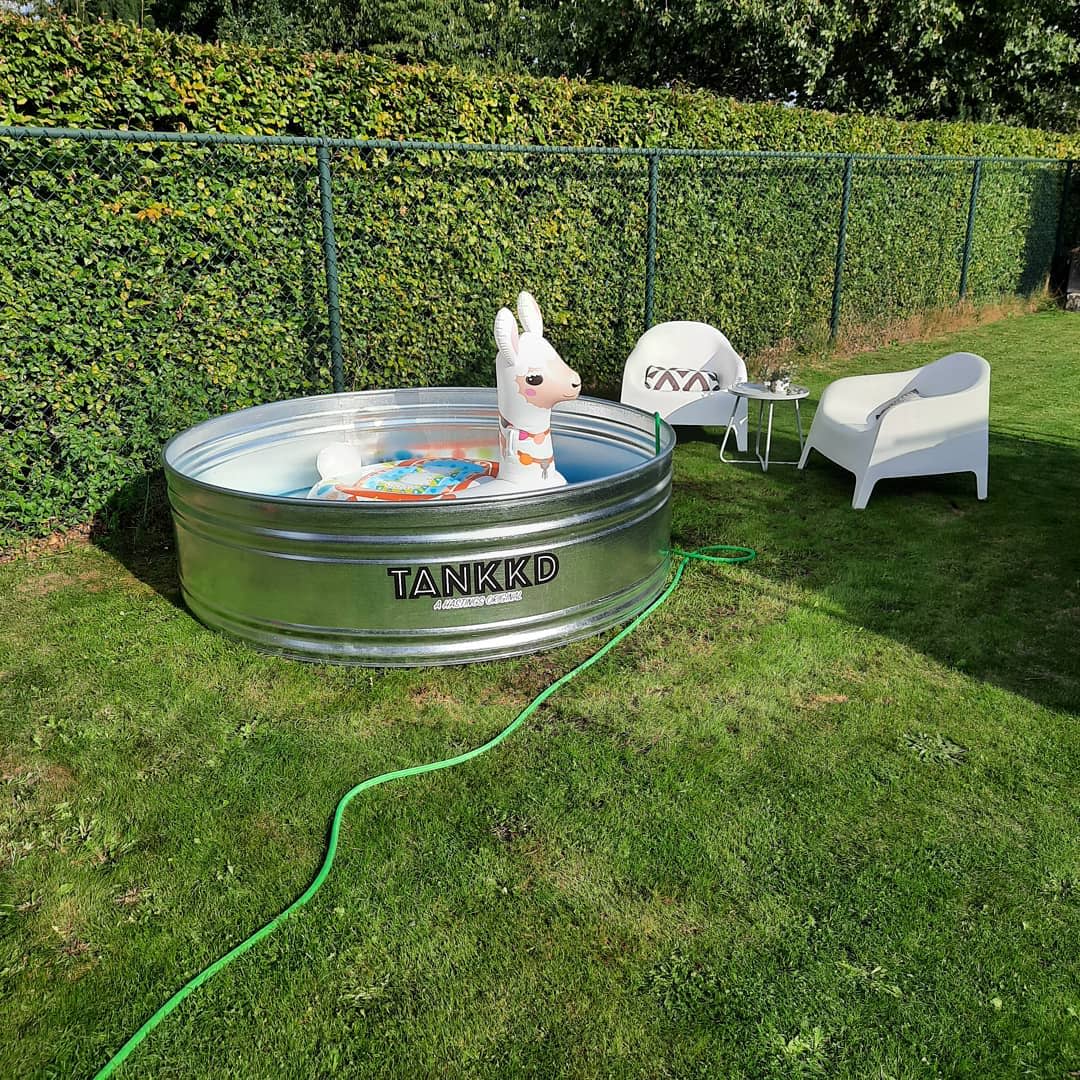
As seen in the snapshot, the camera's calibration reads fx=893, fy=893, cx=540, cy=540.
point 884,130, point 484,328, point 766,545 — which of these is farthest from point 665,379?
point 884,130

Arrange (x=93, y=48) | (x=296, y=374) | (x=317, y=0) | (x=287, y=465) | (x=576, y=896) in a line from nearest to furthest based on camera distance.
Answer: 1. (x=576, y=896)
2. (x=93, y=48)
3. (x=287, y=465)
4. (x=296, y=374)
5. (x=317, y=0)

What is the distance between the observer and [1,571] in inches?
208

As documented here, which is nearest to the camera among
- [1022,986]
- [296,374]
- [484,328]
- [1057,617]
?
[1022,986]

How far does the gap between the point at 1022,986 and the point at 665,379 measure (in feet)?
19.6

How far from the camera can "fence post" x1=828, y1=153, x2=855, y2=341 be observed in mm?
11500

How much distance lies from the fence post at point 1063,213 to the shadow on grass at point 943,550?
11.7 m

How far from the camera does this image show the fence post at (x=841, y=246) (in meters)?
11.5

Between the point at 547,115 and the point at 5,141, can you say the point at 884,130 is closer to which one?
the point at 547,115

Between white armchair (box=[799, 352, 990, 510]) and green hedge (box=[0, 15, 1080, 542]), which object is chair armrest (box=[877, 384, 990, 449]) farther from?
green hedge (box=[0, 15, 1080, 542])

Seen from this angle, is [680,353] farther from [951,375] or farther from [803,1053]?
[803,1053]

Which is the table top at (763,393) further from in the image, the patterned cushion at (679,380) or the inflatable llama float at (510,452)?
the inflatable llama float at (510,452)

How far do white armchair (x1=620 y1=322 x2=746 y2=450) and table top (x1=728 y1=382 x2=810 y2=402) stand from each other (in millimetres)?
261

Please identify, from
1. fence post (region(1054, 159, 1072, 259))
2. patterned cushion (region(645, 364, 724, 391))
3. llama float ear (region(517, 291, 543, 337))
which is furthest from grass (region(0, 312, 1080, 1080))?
fence post (region(1054, 159, 1072, 259))

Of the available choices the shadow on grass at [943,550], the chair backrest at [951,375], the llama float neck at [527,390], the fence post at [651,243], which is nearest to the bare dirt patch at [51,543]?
the llama float neck at [527,390]
